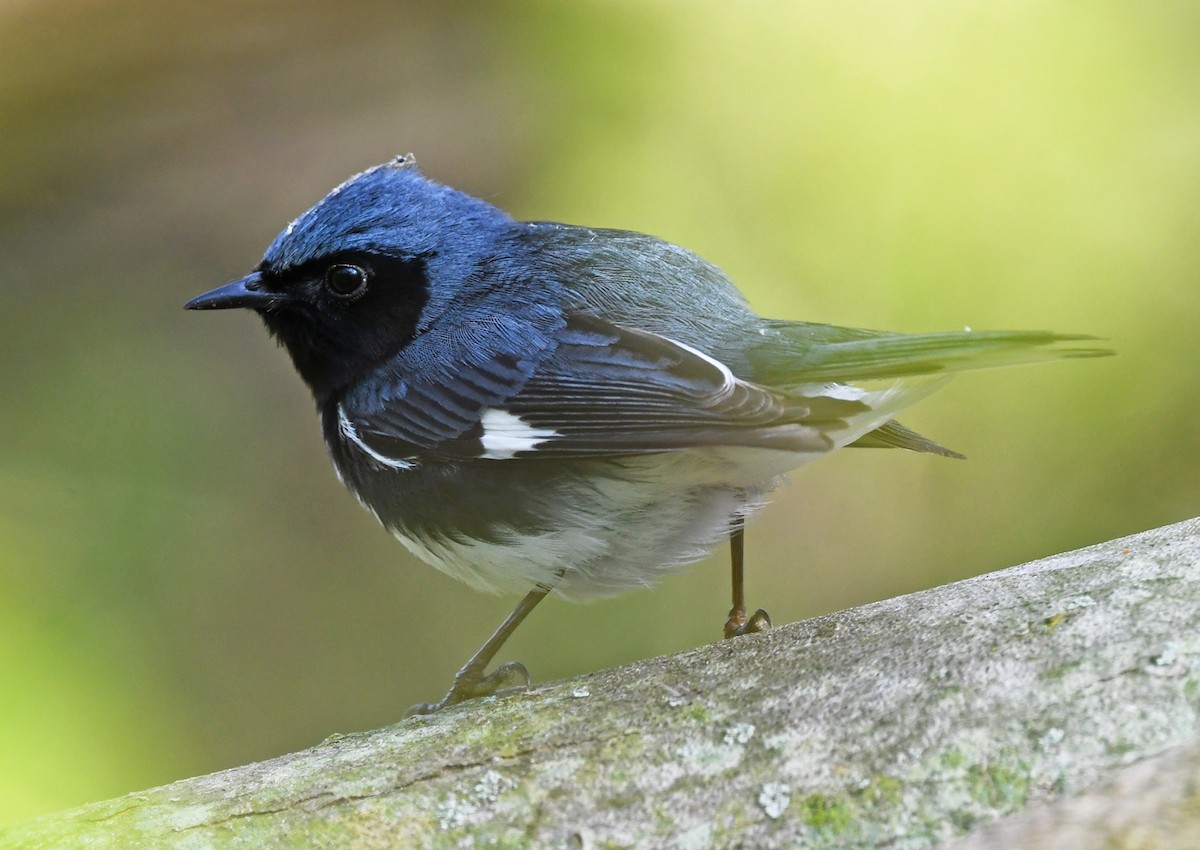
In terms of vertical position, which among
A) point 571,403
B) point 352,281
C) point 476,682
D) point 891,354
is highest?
point 352,281

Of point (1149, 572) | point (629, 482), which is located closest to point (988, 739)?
point (1149, 572)

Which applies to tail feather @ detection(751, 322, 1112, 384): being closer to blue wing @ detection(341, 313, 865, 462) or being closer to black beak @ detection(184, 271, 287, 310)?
blue wing @ detection(341, 313, 865, 462)

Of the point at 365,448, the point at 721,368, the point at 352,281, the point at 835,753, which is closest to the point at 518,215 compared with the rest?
the point at 352,281

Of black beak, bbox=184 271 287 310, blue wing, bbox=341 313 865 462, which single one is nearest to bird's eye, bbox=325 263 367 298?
black beak, bbox=184 271 287 310

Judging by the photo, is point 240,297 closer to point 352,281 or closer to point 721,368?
point 352,281

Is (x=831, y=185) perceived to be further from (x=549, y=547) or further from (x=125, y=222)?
(x=125, y=222)

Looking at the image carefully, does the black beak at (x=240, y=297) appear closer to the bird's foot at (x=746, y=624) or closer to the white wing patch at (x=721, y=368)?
the white wing patch at (x=721, y=368)

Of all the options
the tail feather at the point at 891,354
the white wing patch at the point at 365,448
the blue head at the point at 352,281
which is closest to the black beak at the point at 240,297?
the blue head at the point at 352,281
